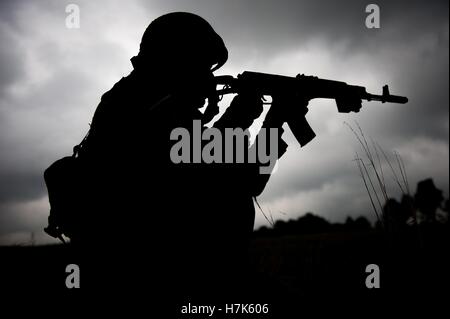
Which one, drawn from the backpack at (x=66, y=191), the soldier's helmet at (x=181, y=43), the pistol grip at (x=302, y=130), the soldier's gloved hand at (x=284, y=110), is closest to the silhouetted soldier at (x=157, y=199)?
the backpack at (x=66, y=191)

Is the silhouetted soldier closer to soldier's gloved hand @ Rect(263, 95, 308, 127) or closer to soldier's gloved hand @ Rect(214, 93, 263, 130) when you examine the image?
soldier's gloved hand @ Rect(214, 93, 263, 130)

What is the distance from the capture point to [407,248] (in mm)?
2936

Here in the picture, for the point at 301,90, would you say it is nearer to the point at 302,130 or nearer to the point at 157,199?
the point at 302,130

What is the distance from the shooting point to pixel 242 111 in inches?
97.3

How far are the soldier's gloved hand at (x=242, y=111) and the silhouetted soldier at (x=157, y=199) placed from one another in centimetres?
7

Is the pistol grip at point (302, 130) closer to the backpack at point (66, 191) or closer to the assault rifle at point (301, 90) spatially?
the assault rifle at point (301, 90)

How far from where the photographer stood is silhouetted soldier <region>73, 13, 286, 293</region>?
1.87 meters

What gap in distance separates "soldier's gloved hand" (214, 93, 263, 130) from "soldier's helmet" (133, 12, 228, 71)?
51 cm

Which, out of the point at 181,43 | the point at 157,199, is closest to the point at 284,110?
the point at 181,43

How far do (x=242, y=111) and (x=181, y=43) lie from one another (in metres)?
0.82

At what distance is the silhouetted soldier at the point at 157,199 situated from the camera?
6.14ft
